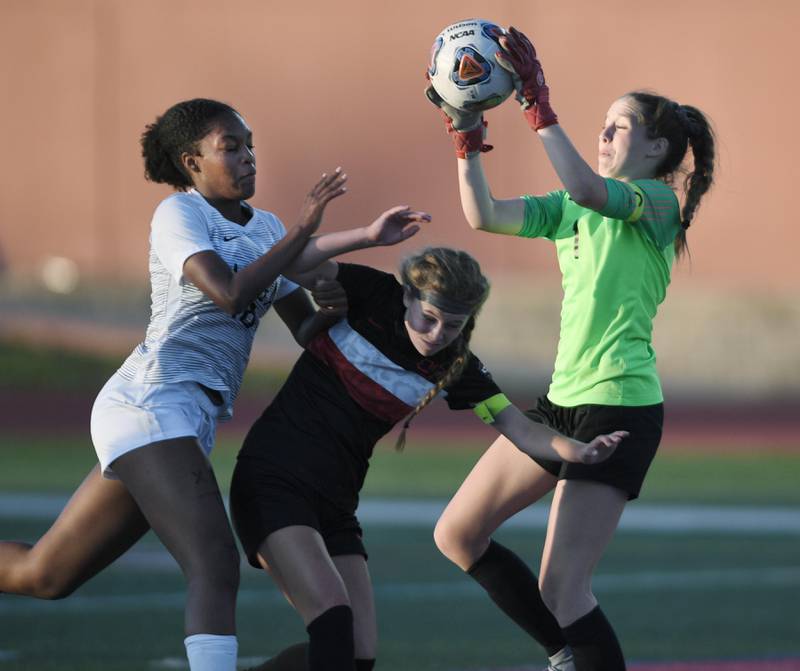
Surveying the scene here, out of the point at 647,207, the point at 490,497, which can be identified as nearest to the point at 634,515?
the point at 490,497

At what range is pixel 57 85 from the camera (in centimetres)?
2212

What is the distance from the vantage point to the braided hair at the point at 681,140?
195 inches

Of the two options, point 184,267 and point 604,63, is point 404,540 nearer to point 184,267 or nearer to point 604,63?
point 184,267

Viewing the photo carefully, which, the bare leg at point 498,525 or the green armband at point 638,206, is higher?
the green armband at point 638,206

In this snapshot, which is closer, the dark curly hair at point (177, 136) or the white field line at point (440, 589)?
the dark curly hair at point (177, 136)

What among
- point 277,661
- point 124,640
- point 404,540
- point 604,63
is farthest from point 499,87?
point 604,63

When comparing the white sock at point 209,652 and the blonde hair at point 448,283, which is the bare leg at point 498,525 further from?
the white sock at point 209,652

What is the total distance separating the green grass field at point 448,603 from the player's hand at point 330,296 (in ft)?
3.38

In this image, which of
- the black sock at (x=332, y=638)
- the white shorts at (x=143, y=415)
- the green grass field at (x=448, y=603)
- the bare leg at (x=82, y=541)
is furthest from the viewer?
the green grass field at (x=448, y=603)

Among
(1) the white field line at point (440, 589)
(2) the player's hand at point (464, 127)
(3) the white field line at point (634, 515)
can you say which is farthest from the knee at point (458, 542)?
(3) the white field line at point (634, 515)

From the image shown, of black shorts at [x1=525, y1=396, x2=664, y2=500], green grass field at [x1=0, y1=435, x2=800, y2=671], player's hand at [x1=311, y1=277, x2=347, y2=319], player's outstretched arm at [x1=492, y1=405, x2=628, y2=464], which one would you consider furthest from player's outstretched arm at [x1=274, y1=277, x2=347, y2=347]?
green grass field at [x1=0, y1=435, x2=800, y2=671]

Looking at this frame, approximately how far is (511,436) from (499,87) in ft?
3.60

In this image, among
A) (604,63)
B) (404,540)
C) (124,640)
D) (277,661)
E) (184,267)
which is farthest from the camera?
(604,63)

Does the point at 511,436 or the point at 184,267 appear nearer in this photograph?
the point at 184,267
